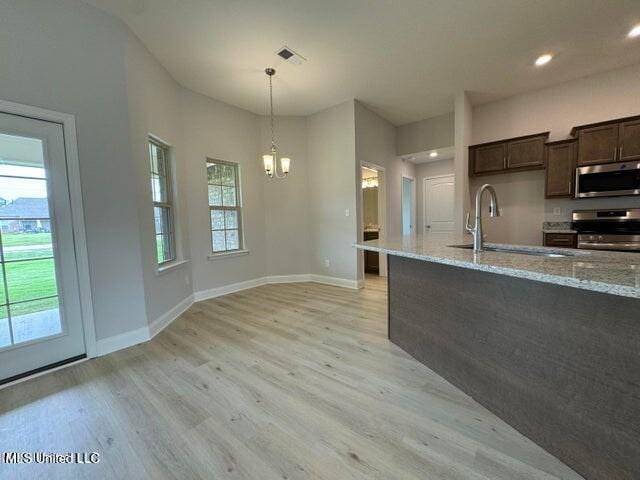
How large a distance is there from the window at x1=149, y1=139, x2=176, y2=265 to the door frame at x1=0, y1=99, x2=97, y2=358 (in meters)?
0.84

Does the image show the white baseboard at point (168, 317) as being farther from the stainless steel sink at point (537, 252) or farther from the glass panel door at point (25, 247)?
the stainless steel sink at point (537, 252)

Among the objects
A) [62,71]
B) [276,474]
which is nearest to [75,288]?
[62,71]

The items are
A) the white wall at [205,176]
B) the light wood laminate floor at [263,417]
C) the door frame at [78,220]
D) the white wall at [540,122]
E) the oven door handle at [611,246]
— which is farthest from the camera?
the white wall at [205,176]

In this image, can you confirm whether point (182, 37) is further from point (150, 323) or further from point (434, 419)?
point (434, 419)

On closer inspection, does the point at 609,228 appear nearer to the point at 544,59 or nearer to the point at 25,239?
the point at 544,59

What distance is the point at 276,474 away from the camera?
50.4 inches

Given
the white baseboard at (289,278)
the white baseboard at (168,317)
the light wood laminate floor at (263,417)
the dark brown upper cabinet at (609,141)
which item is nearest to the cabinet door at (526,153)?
the dark brown upper cabinet at (609,141)

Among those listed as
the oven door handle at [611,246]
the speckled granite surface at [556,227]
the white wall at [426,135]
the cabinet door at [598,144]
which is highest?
the white wall at [426,135]

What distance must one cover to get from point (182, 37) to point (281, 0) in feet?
3.74

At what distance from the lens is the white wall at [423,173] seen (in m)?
6.43

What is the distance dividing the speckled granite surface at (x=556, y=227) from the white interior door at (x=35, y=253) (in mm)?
5729

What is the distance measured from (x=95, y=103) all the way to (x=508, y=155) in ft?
16.7

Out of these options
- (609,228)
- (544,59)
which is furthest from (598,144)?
(544,59)

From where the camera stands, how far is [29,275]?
2.10 m
